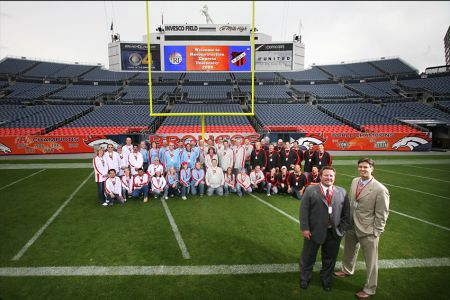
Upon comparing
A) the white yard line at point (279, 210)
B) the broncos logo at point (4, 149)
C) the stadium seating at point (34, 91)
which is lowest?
the white yard line at point (279, 210)

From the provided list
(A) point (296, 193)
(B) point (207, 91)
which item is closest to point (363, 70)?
(B) point (207, 91)

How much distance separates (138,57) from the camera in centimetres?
1040

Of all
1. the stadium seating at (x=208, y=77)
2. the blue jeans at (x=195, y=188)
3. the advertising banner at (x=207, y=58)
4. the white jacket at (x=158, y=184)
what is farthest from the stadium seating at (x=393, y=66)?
the white jacket at (x=158, y=184)

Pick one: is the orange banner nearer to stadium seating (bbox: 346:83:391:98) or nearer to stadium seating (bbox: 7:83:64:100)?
stadium seating (bbox: 7:83:64:100)

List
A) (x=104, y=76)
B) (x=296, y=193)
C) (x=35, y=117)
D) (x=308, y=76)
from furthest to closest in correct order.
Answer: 1. (x=308, y=76)
2. (x=104, y=76)
3. (x=35, y=117)
4. (x=296, y=193)

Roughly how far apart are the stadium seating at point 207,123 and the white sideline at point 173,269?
57.8 ft

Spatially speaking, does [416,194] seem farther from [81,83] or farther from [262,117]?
[81,83]

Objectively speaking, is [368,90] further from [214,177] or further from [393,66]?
[214,177]

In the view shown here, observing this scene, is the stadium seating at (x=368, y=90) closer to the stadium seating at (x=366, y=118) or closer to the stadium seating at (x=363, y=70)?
the stadium seating at (x=363, y=70)

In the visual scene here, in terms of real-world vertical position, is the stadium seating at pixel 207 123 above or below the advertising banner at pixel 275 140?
above

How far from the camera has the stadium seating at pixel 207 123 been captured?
74.8 feet

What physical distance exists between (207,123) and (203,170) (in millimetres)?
16208

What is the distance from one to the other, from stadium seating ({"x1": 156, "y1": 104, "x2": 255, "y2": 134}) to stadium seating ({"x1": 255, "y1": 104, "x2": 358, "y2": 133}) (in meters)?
2.19

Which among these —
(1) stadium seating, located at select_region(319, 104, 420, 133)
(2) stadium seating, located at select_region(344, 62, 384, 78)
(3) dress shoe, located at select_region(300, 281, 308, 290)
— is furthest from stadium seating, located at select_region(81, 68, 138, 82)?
(3) dress shoe, located at select_region(300, 281, 308, 290)
